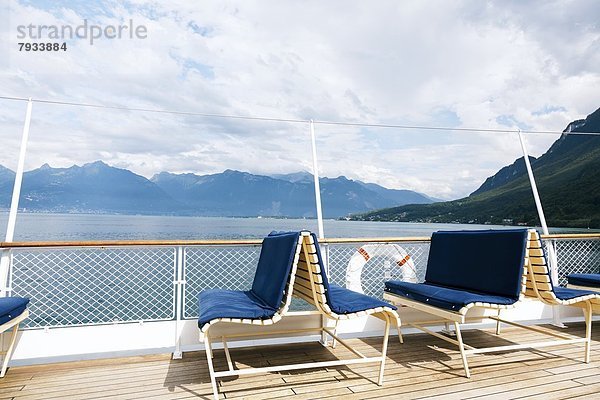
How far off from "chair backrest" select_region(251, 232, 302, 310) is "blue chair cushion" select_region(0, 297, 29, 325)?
144cm

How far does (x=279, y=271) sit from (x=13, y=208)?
2.06 meters

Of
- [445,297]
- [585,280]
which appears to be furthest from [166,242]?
[585,280]

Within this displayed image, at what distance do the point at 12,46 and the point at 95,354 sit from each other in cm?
629

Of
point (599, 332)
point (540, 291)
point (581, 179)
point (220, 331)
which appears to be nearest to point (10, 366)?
point (220, 331)

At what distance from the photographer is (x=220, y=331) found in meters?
2.88

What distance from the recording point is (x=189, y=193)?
116 m

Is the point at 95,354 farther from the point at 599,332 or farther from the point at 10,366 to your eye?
the point at 599,332

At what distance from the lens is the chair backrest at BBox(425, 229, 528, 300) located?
8.16ft

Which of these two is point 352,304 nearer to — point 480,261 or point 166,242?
point 480,261

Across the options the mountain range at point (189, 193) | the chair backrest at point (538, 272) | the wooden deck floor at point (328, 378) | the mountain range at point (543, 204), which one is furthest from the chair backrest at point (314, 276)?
the mountain range at point (189, 193)

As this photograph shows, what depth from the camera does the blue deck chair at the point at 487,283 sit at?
2.37 metres

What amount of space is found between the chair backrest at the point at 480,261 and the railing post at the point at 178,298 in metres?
2.05

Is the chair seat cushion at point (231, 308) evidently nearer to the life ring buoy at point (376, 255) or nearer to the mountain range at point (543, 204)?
the life ring buoy at point (376, 255)

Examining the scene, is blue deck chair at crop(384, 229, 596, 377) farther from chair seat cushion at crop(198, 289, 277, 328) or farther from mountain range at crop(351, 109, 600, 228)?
mountain range at crop(351, 109, 600, 228)
